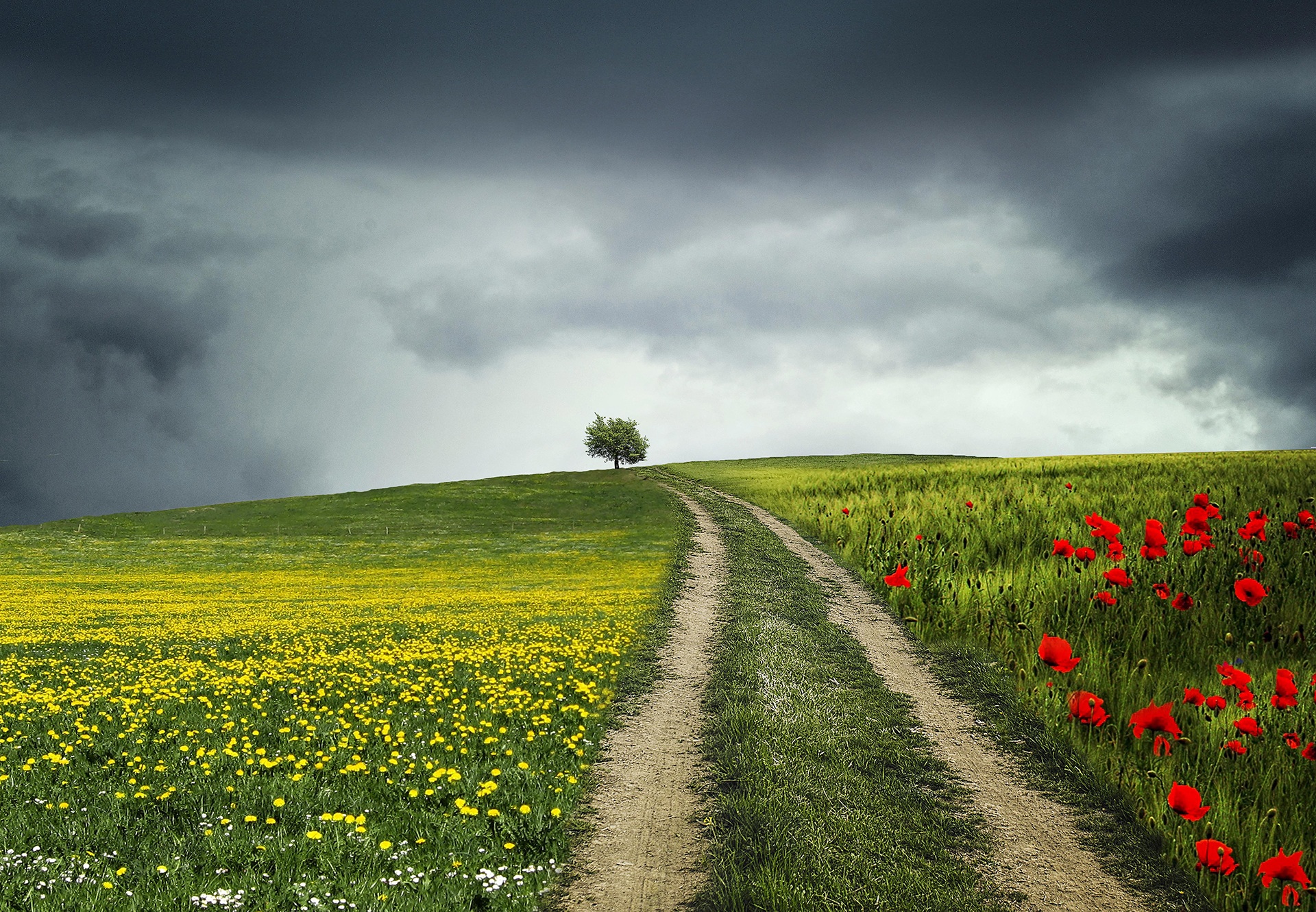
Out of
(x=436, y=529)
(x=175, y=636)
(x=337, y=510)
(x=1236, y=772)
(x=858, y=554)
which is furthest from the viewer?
(x=337, y=510)

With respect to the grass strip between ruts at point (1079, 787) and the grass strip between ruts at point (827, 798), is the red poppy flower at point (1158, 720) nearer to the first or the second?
the grass strip between ruts at point (1079, 787)

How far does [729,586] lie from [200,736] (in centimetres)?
1197

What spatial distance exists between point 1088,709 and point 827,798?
254cm

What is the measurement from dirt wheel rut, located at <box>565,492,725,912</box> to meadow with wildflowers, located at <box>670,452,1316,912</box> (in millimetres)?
3151

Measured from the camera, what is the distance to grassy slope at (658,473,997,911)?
5.02 meters

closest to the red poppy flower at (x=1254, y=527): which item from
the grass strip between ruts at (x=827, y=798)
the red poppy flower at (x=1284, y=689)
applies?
the red poppy flower at (x=1284, y=689)

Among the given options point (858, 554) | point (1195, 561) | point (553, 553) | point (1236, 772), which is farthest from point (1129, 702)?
point (553, 553)

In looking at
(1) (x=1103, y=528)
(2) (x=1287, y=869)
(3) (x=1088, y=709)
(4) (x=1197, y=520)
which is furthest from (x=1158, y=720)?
(4) (x=1197, y=520)

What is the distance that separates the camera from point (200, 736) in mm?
8594

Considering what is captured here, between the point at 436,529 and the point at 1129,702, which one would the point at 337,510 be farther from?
the point at 1129,702

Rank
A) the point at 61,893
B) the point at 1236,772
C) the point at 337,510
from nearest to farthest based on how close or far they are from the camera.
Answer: the point at 61,893 < the point at 1236,772 < the point at 337,510

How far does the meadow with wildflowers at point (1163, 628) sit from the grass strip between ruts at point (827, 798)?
142cm

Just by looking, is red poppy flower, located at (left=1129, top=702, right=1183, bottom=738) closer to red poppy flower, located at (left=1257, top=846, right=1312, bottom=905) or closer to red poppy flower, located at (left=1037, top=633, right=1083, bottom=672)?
red poppy flower, located at (left=1037, top=633, right=1083, bottom=672)

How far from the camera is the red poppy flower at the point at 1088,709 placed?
6213mm
